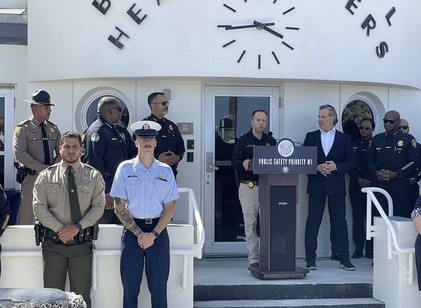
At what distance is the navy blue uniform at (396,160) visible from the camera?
8586 mm

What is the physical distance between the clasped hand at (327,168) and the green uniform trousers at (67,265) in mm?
3049

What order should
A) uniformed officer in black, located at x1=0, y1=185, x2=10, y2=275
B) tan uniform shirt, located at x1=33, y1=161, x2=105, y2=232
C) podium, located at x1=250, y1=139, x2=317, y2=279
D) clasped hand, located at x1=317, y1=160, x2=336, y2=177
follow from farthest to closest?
clasped hand, located at x1=317, y1=160, x2=336, y2=177 < podium, located at x1=250, y1=139, x2=317, y2=279 < uniformed officer in black, located at x1=0, y1=185, x2=10, y2=275 < tan uniform shirt, located at x1=33, y1=161, x2=105, y2=232

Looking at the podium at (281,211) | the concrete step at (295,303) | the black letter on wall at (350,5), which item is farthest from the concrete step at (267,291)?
the black letter on wall at (350,5)

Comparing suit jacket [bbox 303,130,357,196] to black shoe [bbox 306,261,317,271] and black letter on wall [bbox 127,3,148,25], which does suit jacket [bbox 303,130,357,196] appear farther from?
black letter on wall [bbox 127,3,148,25]

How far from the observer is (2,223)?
20.1 ft

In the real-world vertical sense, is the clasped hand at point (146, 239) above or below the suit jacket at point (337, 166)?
below

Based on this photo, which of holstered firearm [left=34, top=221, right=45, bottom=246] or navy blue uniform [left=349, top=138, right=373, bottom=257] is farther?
navy blue uniform [left=349, top=138, right=373, bottom=257]

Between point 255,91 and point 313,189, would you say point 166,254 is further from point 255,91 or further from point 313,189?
point 255,91

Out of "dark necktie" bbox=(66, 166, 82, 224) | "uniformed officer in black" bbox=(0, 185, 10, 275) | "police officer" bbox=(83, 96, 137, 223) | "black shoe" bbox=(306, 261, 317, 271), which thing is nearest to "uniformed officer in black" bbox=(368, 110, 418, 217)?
"black shoe" bbox=(306, 261, 317, 271)

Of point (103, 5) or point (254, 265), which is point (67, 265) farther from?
point (103, 5)

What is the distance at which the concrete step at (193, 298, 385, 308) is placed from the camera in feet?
23.1

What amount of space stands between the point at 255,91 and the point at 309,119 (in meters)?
0.77

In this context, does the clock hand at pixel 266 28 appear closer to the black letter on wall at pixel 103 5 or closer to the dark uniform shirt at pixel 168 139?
the dark uniform shirt at pixel 168 139

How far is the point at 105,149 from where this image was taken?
7.32m
